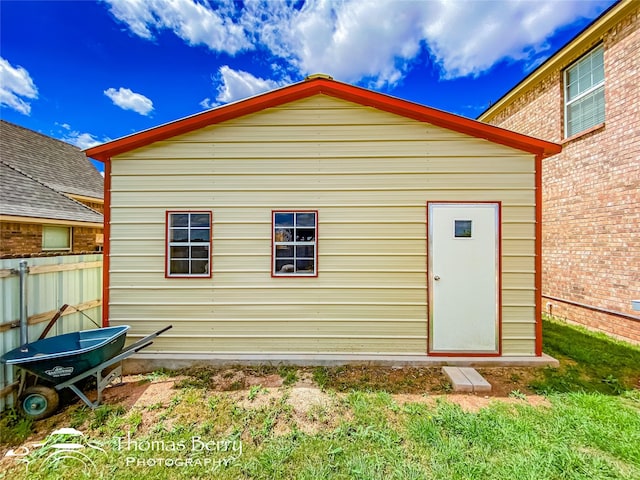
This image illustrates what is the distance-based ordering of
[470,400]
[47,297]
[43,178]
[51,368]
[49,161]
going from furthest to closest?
[49,161] → [43,178] → [47,297] → [470,400] → [51,368]

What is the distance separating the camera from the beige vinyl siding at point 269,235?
14.2ft

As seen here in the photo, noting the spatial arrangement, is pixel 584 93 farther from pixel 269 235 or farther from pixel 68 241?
pixel 68 241

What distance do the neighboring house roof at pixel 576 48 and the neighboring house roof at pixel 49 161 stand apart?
1522cm

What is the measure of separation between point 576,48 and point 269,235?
7.82 metres

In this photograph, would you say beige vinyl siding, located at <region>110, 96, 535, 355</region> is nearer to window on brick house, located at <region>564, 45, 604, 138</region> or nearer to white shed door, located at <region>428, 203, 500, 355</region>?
white shed door, located at <region>428, 203, 500, 355</region>

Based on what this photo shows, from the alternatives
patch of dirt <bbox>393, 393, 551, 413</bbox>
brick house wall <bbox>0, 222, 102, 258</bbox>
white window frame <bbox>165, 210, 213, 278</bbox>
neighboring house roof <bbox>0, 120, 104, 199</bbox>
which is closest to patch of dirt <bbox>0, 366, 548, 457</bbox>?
patch of dirt <bbox>393, 393, 551, 413</bbox>

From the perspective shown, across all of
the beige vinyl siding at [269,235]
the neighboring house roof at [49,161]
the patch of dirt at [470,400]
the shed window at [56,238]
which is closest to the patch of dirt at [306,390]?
the patch of dirt at [470,400]

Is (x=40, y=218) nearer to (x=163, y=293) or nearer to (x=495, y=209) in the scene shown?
(x=163, y=293)

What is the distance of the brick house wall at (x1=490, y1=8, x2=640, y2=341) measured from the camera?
5016mm

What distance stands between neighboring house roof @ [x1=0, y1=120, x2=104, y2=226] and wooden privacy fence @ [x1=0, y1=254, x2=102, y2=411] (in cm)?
497

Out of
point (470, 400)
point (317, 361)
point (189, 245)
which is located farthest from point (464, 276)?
point (189, 245)

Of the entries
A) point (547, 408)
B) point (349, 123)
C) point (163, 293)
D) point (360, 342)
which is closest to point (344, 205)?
point (349, 123)

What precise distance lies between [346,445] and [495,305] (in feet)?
10.4

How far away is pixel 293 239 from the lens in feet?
14.4
